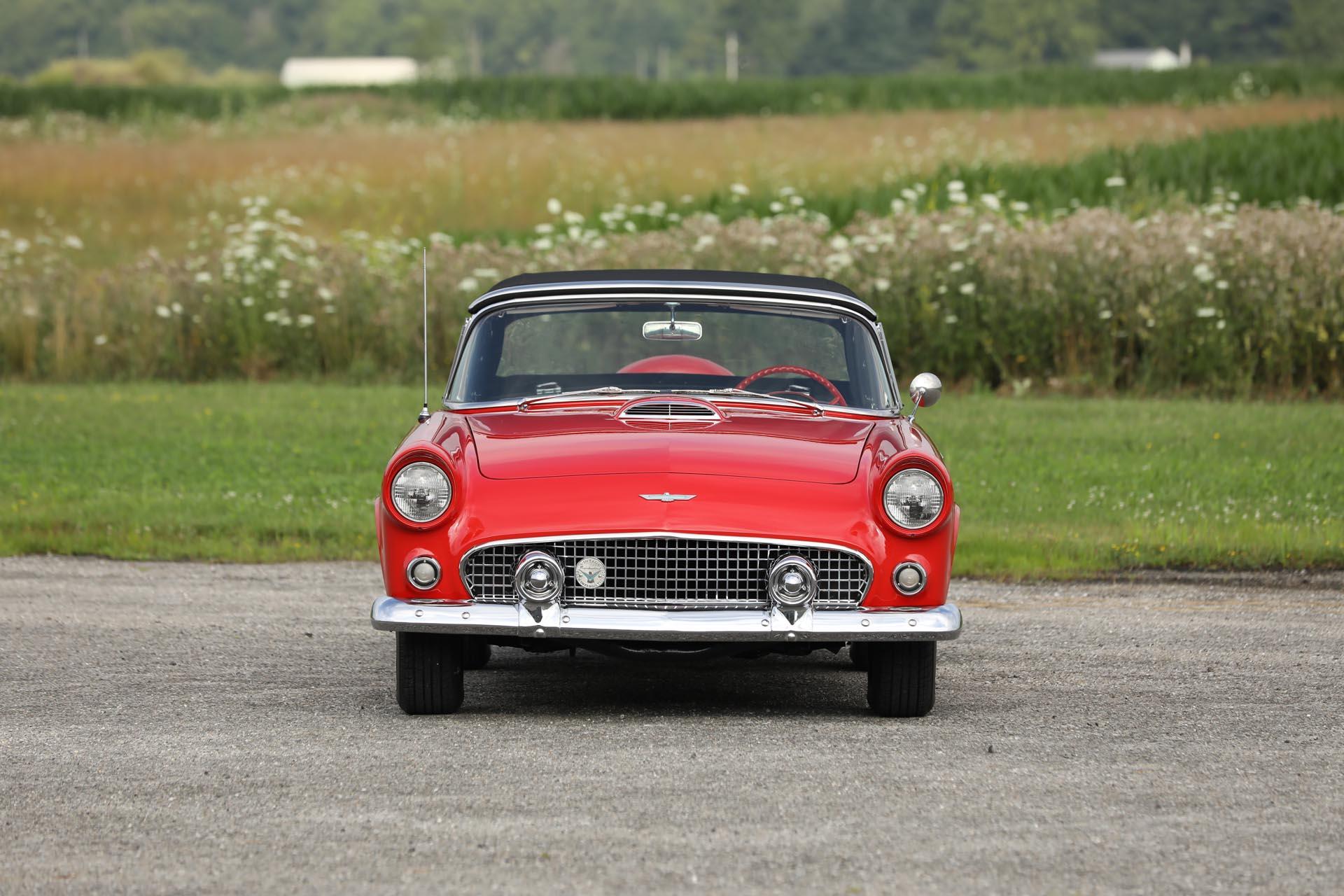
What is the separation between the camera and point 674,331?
7.11 metres

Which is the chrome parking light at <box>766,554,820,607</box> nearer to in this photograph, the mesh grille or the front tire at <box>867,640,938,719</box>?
the front tire at <box>867,640,938,719</box>

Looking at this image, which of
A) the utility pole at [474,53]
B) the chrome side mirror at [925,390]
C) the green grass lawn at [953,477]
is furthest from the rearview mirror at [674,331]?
the utility pole at [474,53]

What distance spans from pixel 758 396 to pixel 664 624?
1488 mm

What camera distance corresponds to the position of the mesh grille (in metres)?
6.54

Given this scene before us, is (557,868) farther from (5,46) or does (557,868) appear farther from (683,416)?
(5,46)

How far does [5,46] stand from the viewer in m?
126

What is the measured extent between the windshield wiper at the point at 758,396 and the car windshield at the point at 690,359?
0.19 ft

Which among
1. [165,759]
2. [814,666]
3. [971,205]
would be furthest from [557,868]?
[971,205]

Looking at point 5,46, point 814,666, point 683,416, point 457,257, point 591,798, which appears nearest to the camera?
point 591,798

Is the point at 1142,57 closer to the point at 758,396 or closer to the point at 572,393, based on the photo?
the point at 758,396

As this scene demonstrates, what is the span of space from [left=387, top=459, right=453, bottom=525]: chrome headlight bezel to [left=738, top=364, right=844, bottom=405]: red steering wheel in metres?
1.59

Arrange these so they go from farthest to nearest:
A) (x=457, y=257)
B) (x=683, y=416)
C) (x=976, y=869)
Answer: (x=457, y=257), (x=683, y=416), (x=976, y=869)

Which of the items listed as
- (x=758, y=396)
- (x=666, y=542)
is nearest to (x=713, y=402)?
(x=758, y=396)

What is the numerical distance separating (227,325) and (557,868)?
14824 millimetres
